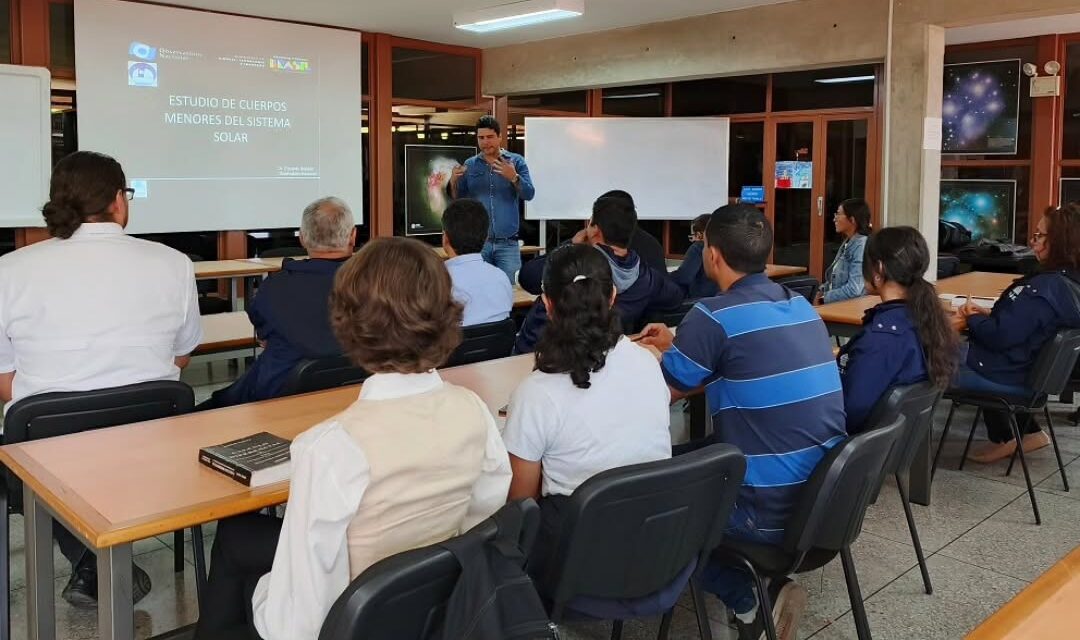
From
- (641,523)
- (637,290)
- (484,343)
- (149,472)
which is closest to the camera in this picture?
(641,523)

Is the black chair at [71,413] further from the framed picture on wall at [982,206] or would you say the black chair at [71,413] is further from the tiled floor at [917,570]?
the framed picture on wall at [982,206]

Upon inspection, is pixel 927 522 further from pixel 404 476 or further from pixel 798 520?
pixel 404 476

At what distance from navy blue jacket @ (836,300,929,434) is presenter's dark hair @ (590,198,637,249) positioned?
139 centimetres

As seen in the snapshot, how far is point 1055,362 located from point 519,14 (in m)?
4.84

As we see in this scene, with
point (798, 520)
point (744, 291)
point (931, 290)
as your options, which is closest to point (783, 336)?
point (744, 291)

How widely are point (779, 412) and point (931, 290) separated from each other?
911mm

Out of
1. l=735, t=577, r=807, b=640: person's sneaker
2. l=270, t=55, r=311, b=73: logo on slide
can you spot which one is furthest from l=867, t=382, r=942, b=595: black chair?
l=270, t=55, r=311, b=73: logo on slide

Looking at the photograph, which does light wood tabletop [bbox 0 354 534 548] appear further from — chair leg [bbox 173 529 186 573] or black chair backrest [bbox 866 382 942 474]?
black chair backrest [bbox 866 382 942 474]

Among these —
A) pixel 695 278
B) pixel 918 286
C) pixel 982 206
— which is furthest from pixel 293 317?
pixel 982 206

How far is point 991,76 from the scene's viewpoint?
9.65 meters

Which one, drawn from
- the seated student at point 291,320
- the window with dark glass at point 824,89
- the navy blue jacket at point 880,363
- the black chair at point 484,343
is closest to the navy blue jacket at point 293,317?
the seated student at point 291,320

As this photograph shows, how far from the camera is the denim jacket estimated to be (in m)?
5.70

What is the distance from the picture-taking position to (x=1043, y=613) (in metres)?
0.95

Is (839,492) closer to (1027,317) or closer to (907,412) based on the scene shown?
(907,412)
